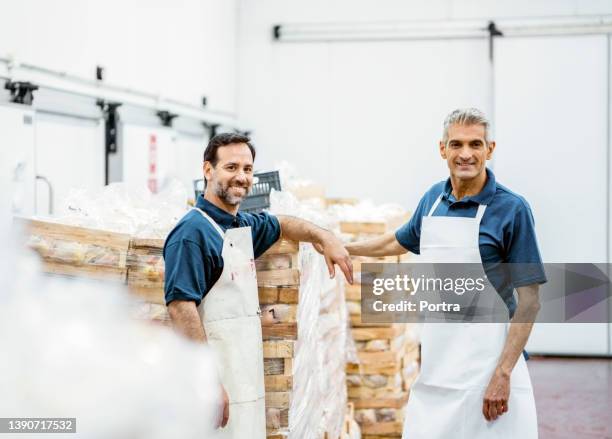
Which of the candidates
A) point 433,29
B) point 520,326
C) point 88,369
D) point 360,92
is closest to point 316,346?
point 520,326

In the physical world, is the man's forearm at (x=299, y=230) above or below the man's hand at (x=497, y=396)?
above

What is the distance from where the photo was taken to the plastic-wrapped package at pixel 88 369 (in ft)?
8.01

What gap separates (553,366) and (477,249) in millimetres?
5741

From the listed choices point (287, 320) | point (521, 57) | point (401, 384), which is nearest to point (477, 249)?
point (287, 320)

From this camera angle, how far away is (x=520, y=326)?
330 centimetres

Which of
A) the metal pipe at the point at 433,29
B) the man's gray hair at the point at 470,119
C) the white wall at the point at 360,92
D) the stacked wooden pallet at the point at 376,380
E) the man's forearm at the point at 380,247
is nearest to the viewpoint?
the man's gray hair at the point at 470,119

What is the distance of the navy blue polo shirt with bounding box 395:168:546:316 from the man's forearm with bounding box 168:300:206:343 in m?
1.05

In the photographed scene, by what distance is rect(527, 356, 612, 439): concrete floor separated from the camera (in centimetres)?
621

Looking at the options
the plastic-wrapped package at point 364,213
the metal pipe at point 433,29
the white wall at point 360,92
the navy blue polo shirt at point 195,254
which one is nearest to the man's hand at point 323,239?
the navy blue polo shirt at point 195,254

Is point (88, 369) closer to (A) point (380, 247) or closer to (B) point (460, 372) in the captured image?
(B) point (460, 372)
